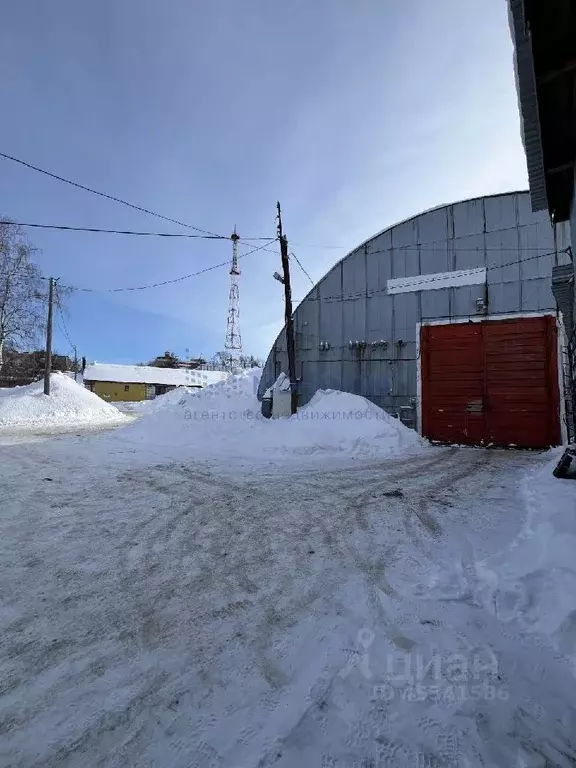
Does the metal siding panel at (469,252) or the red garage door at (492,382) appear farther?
the metal siding panel at (469,252)

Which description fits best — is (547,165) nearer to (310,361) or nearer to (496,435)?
(496,435)

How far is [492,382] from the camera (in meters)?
11.5

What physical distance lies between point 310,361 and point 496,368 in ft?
21.7

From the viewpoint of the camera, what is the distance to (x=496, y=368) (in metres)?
11.5

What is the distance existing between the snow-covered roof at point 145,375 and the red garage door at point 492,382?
46116 mm

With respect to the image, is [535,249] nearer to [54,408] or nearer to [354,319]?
[354,319]

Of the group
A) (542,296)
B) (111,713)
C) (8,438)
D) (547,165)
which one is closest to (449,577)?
(111,713)

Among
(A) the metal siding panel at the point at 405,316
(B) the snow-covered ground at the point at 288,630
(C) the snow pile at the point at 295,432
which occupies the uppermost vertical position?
(A) the metal siding panel at the point at 405,316

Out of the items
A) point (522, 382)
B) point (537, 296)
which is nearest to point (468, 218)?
point (537, 296)

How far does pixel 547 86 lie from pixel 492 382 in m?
8.63

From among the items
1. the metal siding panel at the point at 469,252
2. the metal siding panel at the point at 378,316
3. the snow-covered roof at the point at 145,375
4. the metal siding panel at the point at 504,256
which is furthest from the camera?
the snow-covered roof at the point at 145,375

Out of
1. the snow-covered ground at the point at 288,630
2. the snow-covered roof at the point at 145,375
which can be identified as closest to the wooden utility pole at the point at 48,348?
the snow-covered ground at the point at 288,630

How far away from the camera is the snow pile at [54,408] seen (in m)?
20.1

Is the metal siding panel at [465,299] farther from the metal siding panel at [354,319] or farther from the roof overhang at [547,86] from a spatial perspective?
the roof overhang at [547,86]
